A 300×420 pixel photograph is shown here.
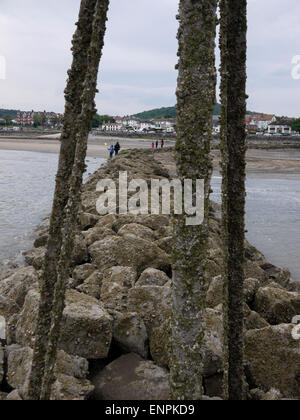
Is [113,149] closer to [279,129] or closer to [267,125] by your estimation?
[279,129]

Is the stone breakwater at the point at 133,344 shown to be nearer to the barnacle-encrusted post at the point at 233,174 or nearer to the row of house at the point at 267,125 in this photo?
the barnacle-encrusted post at the point at 233,174

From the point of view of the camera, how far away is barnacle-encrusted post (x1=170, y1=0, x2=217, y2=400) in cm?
214

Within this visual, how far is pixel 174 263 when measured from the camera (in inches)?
90.7

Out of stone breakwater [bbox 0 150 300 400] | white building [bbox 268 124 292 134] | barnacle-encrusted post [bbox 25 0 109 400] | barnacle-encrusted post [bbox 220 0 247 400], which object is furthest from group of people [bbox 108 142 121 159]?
white building [bbox 268 124 292 134]

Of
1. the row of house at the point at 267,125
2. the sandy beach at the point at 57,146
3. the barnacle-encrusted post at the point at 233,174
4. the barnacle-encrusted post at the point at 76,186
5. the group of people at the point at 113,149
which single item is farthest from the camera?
the row of house at the point at 267,125

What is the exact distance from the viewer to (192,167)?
2199 mm

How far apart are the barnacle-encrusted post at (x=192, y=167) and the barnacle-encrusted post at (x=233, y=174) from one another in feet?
3.09

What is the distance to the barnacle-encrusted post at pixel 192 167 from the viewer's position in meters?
2.14

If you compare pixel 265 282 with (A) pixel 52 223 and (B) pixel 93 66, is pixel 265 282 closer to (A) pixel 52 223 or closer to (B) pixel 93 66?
(A) pixel 52 223

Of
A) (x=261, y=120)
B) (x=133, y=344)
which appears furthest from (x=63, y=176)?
(x=261, y=120)

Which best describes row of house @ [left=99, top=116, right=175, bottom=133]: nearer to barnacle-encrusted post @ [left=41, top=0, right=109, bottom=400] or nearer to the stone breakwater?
A: the stone breakwater

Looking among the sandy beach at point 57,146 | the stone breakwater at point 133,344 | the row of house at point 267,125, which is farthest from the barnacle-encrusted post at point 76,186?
the row of house at point 267,125

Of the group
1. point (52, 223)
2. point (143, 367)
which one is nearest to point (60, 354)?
point (143, 367)

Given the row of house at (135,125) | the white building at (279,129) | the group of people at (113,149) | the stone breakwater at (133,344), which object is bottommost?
the stone breakwater at (133,344)
